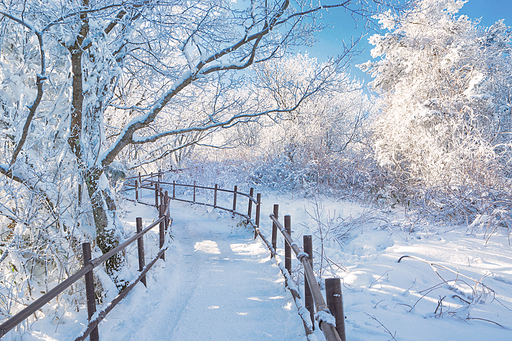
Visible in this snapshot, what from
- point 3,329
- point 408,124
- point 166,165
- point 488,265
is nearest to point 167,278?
point 3,329

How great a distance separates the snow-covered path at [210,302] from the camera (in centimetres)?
325

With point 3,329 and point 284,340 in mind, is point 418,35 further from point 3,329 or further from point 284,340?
point 3,329

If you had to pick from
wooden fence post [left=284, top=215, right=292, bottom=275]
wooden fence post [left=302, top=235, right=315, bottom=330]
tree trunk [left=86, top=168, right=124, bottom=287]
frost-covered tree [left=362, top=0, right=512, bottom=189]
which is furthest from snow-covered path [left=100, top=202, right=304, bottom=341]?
frost-covered tree [left=362, top=0, right=512, bottom=189]

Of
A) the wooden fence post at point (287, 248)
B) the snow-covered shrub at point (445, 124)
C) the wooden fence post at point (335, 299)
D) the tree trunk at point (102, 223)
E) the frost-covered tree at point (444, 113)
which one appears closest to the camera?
the wooden fence post at point (335, 299)

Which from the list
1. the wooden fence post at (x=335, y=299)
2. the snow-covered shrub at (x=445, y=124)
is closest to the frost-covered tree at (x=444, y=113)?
the snow-covered shrub at (x=445, y=124)

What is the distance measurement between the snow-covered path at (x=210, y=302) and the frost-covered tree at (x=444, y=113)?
4.80m

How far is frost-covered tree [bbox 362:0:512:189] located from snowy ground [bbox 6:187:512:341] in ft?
6.59

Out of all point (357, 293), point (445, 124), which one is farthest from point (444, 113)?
point (357, 293)

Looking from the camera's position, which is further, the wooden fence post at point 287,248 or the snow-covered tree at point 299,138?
the snow-covered tree at point 299,138

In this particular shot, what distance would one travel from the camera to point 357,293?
344 cm

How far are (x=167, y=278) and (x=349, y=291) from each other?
3.29 meters

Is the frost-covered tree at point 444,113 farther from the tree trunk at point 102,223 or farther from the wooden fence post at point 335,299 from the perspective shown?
the tree trunk at point 102,223

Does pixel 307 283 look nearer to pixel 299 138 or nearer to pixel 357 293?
pixel 357 293

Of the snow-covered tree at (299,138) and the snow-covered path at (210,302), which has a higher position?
the snow-covered tree at (299,138)
